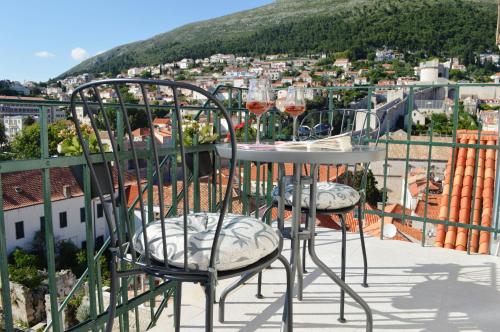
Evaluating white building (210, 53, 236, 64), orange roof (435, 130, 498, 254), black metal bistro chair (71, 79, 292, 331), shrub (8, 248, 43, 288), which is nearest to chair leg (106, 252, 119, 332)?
black metal bistro chair (71, 79, 292, 331)

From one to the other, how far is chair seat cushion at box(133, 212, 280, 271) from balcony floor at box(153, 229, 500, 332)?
80 cm

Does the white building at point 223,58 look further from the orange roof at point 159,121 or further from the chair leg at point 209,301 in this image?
the chair leg at point 209,301

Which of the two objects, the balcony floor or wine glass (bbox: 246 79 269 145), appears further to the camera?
the balcony floor

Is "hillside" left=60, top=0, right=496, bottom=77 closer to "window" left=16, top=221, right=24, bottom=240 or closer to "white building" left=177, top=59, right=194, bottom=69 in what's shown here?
"white building" left=177, top=59, right=194, bottom=69

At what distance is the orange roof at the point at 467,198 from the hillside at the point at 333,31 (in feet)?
185

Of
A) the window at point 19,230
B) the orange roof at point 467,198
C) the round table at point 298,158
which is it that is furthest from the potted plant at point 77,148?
the window at point 19,230

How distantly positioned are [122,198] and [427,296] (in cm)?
169

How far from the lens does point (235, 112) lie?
2.37m

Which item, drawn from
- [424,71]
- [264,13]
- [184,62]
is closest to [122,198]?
[424,71]

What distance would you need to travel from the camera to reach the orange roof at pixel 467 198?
2959mm

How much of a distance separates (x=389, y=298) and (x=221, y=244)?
1.37 meters

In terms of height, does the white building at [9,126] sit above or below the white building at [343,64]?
below

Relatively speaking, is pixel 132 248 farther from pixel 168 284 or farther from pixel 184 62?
pixel 184 62

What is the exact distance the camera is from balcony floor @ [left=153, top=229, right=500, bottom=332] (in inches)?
68.7
